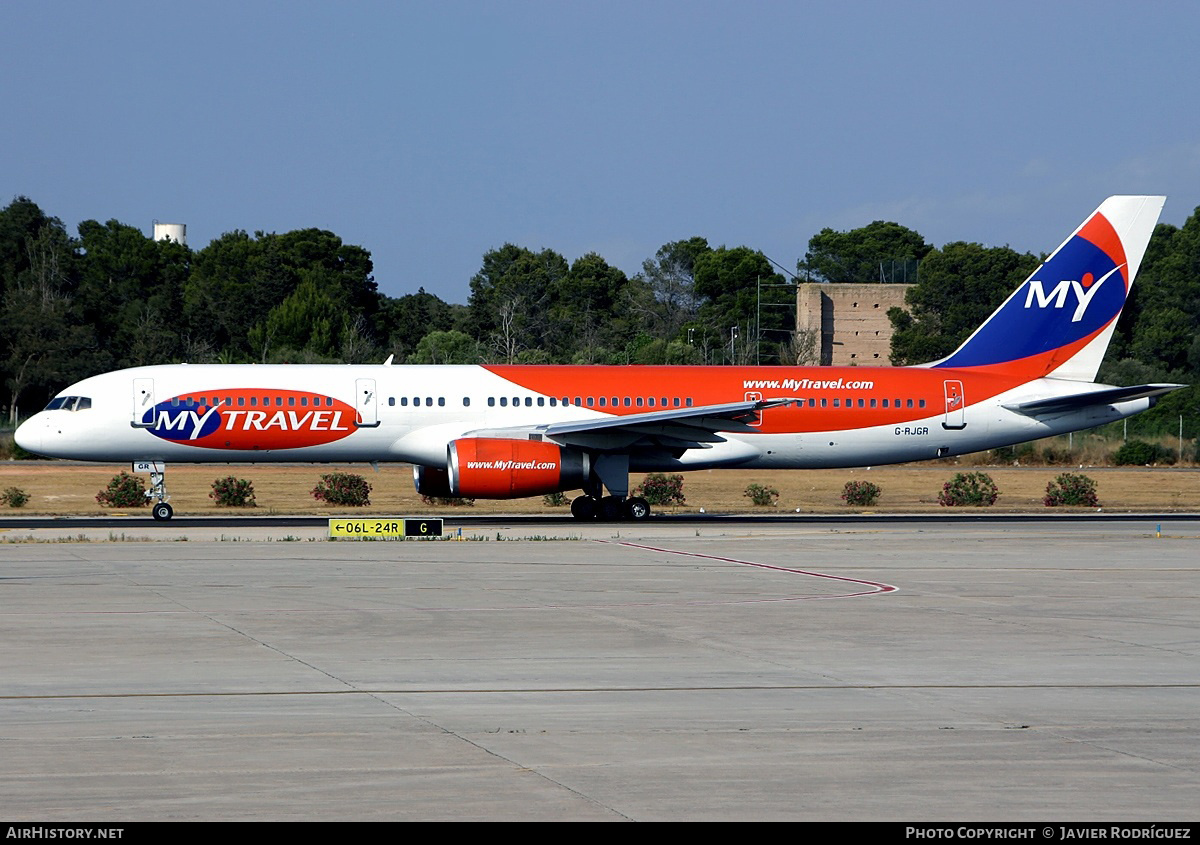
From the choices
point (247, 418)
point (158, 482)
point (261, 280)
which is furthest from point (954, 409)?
point (261, 280)

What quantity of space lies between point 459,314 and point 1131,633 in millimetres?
106395

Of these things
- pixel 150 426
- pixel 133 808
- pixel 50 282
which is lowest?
pixel 133 808

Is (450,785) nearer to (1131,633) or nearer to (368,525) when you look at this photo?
(1131,633)

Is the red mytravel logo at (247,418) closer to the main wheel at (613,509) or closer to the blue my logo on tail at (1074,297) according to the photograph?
the main wheel at (613,509)

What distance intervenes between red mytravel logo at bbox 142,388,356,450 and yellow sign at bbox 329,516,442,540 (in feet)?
15.1

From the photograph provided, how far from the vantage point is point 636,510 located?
36.8 metres

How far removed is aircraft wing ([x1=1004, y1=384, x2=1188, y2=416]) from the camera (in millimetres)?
36125

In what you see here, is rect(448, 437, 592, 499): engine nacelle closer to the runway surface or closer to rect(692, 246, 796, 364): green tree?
the runway surface

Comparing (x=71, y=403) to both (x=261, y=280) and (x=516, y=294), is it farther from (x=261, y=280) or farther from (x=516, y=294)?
(x=516, y=294)

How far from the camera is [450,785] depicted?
9.87 m

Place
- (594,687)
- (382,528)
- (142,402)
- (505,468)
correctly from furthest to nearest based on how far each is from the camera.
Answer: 1. (142,402)
2. (505,468)
3. (382,528)
4. (594,687)

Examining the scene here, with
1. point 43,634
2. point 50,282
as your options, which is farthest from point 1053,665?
point 50,282

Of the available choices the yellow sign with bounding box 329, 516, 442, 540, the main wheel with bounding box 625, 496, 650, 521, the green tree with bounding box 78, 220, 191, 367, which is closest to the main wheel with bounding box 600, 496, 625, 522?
the main wheel with bounding box 625, 496, 650, 521

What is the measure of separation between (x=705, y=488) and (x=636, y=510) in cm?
1379
